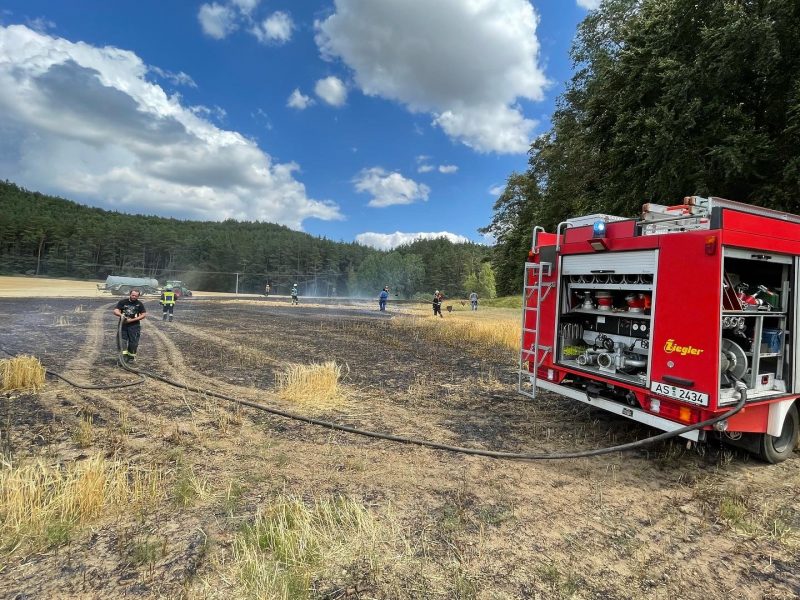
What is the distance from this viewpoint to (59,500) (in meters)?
3.51

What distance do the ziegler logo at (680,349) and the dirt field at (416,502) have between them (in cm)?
136

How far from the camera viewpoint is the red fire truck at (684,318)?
4387 mm

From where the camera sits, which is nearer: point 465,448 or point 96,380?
point 465,448

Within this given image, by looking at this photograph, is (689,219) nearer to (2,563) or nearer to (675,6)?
(2,563)

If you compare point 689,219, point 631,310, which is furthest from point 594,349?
point 689,219

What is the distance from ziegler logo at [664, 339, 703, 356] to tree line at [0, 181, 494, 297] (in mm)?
69963

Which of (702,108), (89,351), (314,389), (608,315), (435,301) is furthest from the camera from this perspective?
(435,301)

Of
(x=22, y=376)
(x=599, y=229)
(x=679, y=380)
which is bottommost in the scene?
(x=22, y=376)

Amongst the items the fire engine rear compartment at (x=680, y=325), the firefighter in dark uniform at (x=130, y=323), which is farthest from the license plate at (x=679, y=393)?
the firefighter in dark uniform at (x=130, y=323)

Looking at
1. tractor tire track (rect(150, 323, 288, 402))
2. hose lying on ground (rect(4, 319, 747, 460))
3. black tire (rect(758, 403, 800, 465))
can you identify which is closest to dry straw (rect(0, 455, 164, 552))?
hose lying on ground (rect(4, 319, 747, 460))

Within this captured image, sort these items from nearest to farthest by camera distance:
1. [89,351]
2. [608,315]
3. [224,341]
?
[608,315]
[89,351]
[224,341]

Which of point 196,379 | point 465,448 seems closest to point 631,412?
point 465,448

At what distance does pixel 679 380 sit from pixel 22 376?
959 centimetres

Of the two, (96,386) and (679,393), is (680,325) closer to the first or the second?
(679,393)
